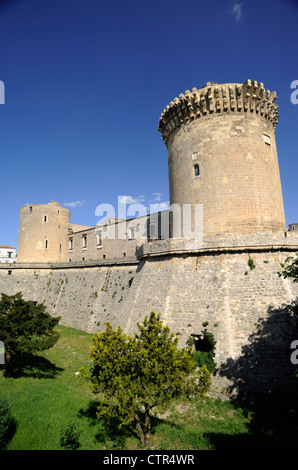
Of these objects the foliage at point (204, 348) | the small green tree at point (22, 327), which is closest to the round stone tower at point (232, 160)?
the foliage at point (204, 348)

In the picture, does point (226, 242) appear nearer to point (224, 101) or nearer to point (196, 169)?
point (196, 169)

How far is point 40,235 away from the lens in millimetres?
36875

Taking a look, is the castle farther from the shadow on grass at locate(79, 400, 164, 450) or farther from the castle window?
the castle window

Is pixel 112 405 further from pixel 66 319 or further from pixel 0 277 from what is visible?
pixel 0 277

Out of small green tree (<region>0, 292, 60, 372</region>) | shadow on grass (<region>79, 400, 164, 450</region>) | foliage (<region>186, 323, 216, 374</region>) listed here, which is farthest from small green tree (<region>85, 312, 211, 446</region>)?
small green tree (<region>0, 292, 60, 372</region>)

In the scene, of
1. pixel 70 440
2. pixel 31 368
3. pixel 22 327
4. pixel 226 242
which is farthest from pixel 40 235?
pixel 70 440

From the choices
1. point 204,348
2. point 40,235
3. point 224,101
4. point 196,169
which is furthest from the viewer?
point 40,235

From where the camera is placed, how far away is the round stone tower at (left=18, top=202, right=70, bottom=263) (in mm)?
36625

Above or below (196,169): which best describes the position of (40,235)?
below

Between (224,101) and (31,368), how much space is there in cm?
1819

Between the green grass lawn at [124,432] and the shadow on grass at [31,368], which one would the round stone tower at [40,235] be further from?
the green grass lawn at [124,432]

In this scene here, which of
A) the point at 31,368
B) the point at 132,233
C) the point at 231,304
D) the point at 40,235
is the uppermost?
the point at 40,235
